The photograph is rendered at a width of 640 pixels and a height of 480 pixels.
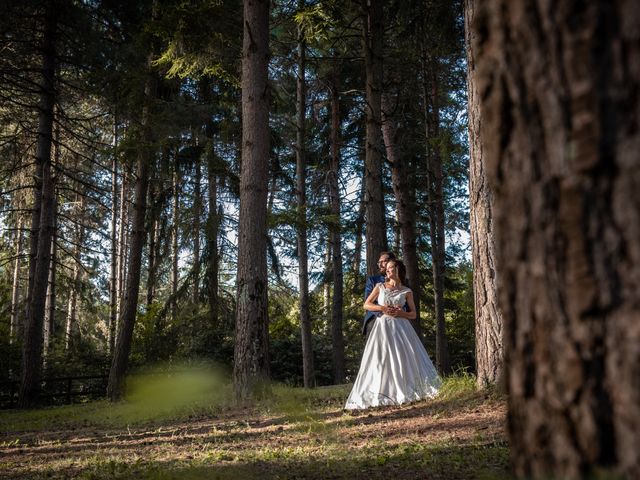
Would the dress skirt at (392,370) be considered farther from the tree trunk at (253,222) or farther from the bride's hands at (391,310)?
the tree trunk at (253,222)

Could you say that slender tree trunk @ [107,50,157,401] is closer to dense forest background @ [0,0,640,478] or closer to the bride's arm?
dense forest background @ [0,0,640,478]

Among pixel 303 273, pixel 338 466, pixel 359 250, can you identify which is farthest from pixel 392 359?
pixel 359 250

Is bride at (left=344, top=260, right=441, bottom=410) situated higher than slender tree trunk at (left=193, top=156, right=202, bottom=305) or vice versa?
slender tree trunk at (left=193, top=156, right=202, bottom=305)

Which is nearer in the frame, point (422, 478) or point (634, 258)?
point (634, 258)

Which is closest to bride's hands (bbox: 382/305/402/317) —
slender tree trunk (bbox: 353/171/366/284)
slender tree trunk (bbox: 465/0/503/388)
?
slender tree trunk (bbox: 465/0/503/388)

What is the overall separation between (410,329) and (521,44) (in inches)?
328

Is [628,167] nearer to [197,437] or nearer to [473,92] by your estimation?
[473,92]

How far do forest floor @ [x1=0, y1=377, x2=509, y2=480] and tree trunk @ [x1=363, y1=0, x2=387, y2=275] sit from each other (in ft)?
12.4

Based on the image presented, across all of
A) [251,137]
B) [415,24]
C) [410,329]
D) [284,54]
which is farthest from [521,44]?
[284,54]

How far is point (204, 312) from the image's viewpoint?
64.2 ft

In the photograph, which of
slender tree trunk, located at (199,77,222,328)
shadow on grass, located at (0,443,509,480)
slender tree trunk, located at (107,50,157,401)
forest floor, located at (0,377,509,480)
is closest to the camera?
shadow on grass, located at (0,443,509,480)

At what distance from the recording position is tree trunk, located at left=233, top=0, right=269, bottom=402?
1041cm

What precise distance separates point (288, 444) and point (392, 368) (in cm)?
320

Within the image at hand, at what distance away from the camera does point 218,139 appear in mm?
18047
